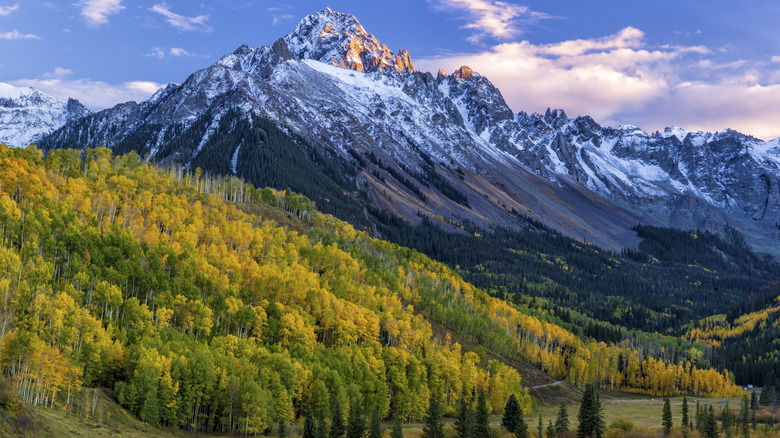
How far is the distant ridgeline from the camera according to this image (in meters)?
90.4

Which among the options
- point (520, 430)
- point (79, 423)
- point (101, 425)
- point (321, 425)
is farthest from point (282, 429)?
point (520, 430)

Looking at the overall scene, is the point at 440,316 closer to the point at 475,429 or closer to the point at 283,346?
the point at 283,346

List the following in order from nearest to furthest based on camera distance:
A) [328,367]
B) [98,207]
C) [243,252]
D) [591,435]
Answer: [591,435], [328,367], [98,207], [243,252]

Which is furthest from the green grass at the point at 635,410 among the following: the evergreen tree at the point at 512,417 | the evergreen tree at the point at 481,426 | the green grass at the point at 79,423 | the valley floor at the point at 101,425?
the green grass at the point at 79,423

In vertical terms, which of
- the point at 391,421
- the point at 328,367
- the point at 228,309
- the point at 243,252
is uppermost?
the point at 243,252

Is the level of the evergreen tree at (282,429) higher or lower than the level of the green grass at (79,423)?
lower

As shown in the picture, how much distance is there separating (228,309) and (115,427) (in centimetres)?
4799

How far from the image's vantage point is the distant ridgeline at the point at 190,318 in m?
90.4

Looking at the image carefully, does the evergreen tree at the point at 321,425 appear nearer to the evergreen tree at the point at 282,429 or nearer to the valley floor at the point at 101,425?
the valley floor at the point at 101,425

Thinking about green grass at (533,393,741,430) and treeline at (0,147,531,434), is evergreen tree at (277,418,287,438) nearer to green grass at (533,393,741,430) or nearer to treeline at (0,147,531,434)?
treeline at (0,147,531,434)

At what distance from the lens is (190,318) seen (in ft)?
386

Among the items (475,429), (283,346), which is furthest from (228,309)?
(475,429)

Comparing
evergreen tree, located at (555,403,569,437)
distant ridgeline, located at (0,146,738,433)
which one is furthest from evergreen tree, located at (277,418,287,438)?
evergreen tree, located at (555,403,569,437)

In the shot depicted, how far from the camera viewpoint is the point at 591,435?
103 m
